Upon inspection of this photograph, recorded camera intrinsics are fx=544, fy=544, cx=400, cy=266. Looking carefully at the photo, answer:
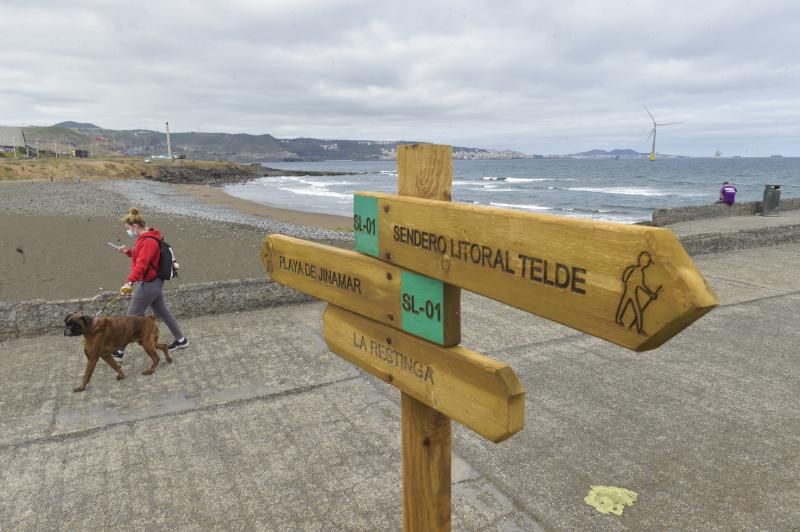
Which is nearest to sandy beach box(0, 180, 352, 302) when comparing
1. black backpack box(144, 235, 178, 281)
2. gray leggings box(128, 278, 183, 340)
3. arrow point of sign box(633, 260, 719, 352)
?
gray leggings box(128, 278, 183, 340)

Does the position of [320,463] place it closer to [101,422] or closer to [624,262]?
[101,422]

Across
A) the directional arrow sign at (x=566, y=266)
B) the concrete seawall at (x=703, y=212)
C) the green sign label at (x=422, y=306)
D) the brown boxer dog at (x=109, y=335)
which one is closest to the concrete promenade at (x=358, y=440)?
the brown boxer dog at (x=109, y=335)

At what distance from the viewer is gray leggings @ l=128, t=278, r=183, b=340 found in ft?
18.0

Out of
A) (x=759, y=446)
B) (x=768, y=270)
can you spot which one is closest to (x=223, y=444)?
(x=759, y=446)

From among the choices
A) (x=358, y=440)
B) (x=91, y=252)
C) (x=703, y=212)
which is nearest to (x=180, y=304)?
(x=358, y=440)

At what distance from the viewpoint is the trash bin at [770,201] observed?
15.3 m

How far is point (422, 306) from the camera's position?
73.0 inches

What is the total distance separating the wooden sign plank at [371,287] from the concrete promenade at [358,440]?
58.6 inches

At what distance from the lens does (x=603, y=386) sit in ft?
15.6

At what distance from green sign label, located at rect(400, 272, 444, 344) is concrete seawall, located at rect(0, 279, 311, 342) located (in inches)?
203

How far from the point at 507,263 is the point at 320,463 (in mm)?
2608

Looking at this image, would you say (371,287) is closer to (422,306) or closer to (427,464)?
(422,306)

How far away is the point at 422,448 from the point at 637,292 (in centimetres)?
116

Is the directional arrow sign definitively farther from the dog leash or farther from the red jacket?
the dog leash
